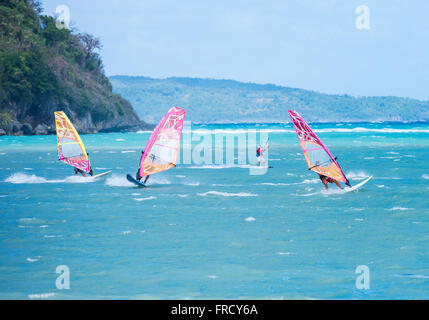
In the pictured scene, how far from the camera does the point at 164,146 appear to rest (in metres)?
25.6

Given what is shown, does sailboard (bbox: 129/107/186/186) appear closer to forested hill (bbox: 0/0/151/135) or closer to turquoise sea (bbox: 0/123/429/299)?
turquoise sea (bbox: 0/123/429/299)

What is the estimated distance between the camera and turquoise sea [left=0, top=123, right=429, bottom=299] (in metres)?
11.1

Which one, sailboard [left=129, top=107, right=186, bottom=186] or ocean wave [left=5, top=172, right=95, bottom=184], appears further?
ocean wave [left=5, top=172, right=95, bottom=184]

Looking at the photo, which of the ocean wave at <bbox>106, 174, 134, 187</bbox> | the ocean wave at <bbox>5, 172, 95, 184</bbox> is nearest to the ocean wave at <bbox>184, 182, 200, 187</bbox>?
the ocean wave at <bbox>106, 174, 134, 187</bbox>

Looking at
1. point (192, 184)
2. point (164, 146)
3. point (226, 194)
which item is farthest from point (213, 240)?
point (192, 184)

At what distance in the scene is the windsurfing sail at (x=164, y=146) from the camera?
25178 millimetres

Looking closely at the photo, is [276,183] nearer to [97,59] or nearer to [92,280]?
[92,280]

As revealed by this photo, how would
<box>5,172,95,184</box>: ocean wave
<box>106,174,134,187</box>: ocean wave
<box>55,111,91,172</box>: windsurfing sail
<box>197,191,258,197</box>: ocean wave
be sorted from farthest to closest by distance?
<box>55,111,91,172</box>: windsurfing sail < <box>5,172,95,184</box>: ocean wave < <box>106,174,134,187</box>: ocean wave < <box>197,191,258,197</box>: ocean wave

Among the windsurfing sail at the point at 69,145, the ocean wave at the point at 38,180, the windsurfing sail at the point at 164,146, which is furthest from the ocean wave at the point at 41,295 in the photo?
the windsurfing sail at the point at 69,145

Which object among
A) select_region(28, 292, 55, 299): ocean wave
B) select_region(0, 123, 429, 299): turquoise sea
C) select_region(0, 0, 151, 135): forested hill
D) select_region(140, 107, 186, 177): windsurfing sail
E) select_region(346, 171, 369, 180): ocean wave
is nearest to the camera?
select_region(28, 292, 55, 299): ocean wave

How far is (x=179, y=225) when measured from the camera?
663 inches

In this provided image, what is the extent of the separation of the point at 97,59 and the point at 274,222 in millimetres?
128080

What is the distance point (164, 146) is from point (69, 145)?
20.4 feet
